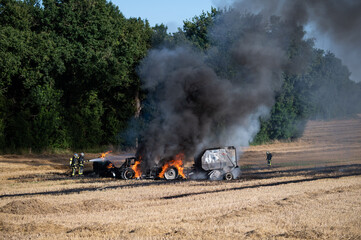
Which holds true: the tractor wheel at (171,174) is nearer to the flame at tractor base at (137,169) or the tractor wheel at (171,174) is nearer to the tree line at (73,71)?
the flame at tractor base at (137,169)

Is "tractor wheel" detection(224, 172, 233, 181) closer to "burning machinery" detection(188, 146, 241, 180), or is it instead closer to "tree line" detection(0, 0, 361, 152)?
"burning machinery" detection(188, 146, 241, 180)

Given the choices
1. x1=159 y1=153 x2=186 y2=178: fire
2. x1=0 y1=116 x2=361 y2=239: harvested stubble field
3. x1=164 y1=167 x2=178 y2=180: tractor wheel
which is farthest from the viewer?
x1=159 y1=153 x2=186 y2=178: fire

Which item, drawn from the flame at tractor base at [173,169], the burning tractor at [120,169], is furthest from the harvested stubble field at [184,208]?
the flame at tractor base at [173,169]

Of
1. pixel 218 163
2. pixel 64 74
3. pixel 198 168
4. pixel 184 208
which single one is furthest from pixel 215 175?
pixel 64 74

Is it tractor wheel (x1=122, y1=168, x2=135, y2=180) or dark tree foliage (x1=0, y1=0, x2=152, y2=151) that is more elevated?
dark tree foliage (x1=0, y1=0, x2=152, y2=151)

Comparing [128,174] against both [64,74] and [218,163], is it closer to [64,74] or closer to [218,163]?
[218,163]

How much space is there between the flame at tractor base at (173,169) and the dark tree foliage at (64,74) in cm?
2195

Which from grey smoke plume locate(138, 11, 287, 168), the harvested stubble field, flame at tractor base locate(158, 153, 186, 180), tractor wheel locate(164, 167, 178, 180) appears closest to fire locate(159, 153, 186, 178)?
flame at tractor base locate(158, 153, 186, 180)

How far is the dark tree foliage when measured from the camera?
142 ft

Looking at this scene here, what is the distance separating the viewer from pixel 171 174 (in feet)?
→ 83.8

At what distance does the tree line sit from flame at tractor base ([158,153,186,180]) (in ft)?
55.9

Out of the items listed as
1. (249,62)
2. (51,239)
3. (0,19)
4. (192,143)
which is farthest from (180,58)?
(0,19)

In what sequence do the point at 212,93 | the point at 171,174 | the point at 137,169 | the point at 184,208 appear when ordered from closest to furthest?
1. the point at 184,208
2. the point at 171,174
3. the point at 137,169
4. the point at 212,93

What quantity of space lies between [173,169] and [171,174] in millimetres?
323
